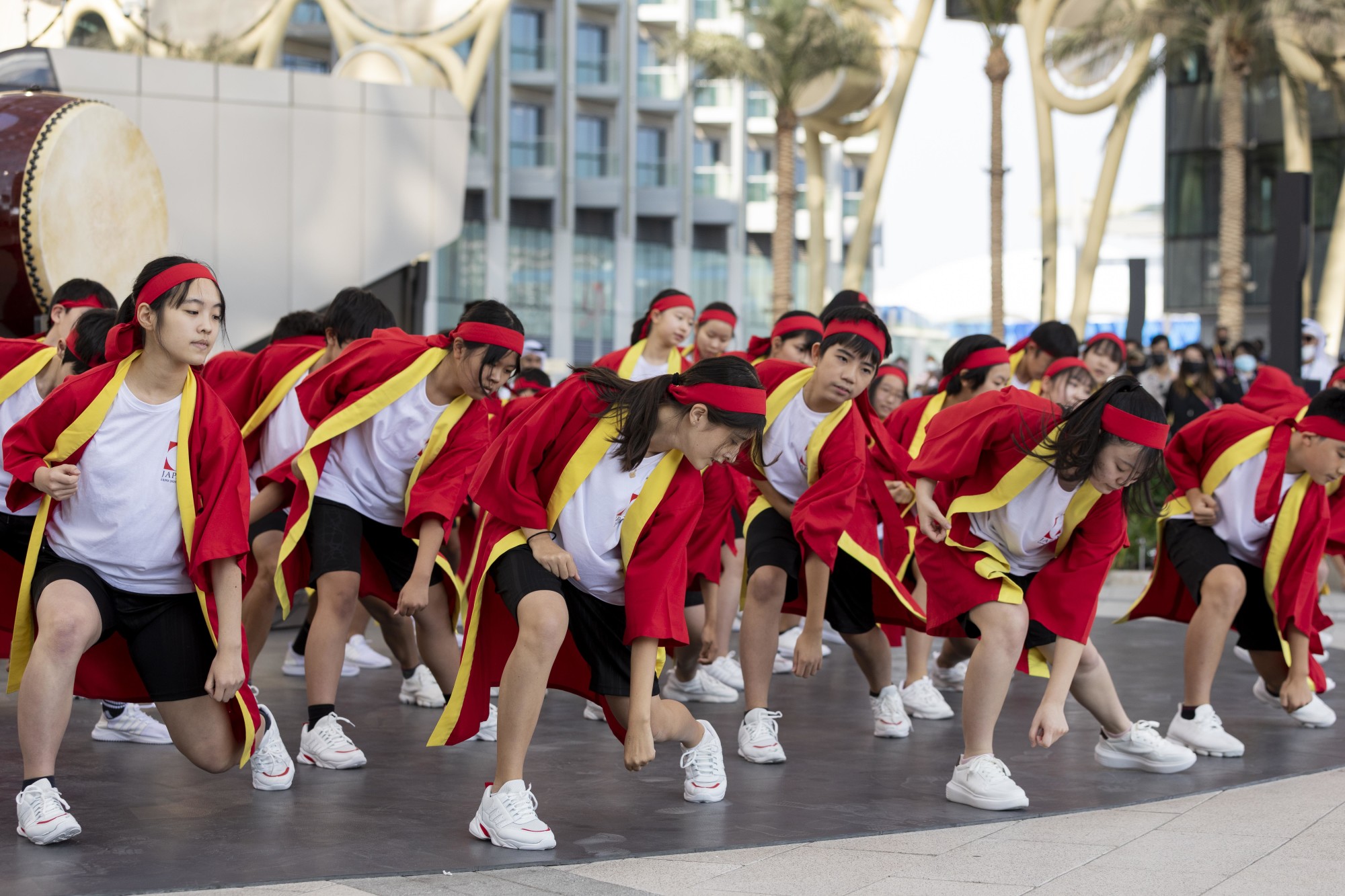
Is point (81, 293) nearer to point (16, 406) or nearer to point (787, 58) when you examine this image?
point (16, 406)

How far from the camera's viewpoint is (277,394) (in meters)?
6.33

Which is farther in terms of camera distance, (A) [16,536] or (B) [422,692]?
(B) [422,692]

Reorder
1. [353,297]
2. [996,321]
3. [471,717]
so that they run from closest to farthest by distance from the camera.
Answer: [471,717], [353,297], [996,321]

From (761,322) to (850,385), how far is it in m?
48.5

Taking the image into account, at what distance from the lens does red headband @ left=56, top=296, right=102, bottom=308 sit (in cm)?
577

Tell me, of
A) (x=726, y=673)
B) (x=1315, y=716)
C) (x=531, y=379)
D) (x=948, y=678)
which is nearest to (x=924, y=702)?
(x=948, y=678)

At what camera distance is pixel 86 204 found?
9.88m

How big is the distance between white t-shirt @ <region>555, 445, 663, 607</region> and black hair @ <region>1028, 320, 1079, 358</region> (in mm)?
3458

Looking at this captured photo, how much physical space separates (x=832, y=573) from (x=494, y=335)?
68.9 inches

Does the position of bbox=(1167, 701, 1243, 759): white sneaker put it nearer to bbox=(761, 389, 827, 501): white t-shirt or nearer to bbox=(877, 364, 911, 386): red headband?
bbox=(761, 389, 827, 501): white t-shirt

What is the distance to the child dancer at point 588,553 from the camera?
4367mm

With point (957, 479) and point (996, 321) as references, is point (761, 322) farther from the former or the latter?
point (957, 479)

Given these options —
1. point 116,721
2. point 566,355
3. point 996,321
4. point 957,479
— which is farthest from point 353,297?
point 566,355

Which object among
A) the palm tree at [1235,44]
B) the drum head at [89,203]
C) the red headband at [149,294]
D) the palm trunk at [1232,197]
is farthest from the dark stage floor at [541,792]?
the palm tree at [1235,44]
